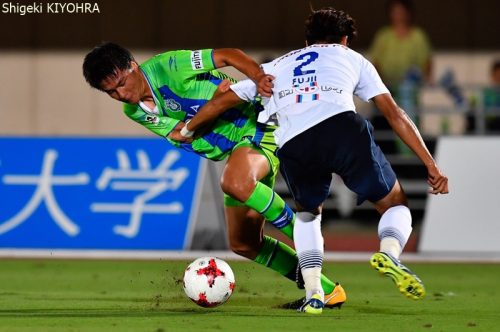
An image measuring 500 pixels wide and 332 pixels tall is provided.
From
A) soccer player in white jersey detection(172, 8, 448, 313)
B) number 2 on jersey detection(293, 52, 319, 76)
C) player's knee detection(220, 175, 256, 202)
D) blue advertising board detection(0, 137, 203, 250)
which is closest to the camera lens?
soccer player in white jersey detection(172, 8, 448, 313)

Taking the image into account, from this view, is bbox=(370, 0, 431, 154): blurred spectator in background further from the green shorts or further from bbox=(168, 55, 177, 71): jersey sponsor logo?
bbox=(168, 55, 177, 71): jersey sponsor logo

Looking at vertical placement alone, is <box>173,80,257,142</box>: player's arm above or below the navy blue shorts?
above

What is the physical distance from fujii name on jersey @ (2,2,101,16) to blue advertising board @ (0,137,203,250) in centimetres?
435

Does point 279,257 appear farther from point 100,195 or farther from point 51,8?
point 51,8

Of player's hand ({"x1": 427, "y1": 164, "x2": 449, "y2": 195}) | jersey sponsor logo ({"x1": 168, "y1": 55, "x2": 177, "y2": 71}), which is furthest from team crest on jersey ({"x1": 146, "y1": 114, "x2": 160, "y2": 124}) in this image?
player's hand ({"x1": 427, "y1": 164, "x2": 449, "y2": 195})

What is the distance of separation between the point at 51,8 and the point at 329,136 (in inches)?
423

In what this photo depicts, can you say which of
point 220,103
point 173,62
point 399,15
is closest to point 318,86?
point 220,103

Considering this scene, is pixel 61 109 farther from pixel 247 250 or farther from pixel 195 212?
pixel 247 250

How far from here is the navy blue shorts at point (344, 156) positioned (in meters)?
7.09

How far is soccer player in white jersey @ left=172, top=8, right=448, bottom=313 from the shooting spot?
23.3 ft

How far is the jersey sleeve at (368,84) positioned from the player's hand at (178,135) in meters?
1.35

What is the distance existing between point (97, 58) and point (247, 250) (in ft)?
5.22

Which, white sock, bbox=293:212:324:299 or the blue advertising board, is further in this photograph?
the blue advertising board

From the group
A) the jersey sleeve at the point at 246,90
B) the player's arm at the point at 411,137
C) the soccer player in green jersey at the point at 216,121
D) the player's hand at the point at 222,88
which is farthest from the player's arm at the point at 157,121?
the player's arm at the point at 411,137
